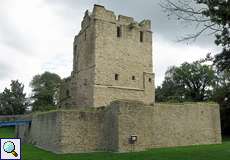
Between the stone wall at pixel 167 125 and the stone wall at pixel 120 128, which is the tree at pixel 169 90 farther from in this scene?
the stone wall at pixel 120 128

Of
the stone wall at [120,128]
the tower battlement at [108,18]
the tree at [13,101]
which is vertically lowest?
the stone wall at [120,128]

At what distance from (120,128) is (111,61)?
9107 mm

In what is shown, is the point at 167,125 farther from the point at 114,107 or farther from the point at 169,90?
the point at 169,90

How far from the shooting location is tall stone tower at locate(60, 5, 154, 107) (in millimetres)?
27297

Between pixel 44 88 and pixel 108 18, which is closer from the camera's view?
pixel 108 18

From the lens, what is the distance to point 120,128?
19.8 m

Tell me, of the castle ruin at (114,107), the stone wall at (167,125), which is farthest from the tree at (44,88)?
the stone wall at (167,125)

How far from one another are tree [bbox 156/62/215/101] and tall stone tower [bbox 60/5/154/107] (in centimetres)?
1863

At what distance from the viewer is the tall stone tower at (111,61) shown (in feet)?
89.6

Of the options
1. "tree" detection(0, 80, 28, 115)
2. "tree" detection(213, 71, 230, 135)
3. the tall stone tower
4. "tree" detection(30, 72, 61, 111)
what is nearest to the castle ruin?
the tall stone tower

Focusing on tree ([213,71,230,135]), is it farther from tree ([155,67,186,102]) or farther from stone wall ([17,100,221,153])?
stone wall ([17,100,221,153])

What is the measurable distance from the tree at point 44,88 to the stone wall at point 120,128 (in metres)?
A: 28.1

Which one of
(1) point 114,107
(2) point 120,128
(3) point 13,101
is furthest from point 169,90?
(2) point 120,128

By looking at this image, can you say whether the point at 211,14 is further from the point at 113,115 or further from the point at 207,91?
the point at 207,91
